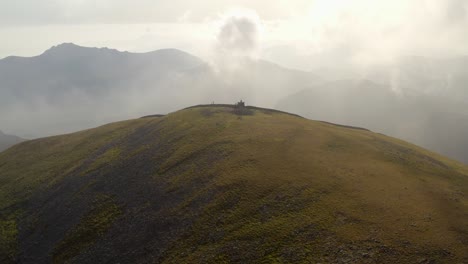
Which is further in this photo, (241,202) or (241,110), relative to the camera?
(241,110)

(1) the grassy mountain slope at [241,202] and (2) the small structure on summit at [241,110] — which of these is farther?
(2) the small structure on summit at [241,110]

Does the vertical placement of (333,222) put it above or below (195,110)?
below

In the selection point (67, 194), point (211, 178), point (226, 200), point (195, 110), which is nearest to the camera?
point (226, 200)

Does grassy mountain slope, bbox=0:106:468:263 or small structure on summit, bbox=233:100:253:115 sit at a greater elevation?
small structure on summit, bbox=233:100:253:115

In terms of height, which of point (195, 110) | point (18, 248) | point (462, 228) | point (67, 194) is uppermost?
point (195, 110)

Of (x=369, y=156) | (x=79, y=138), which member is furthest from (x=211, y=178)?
(x=79, y=138)

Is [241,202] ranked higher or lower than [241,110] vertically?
lower

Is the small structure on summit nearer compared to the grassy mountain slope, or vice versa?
Result: the grassy mountain slope

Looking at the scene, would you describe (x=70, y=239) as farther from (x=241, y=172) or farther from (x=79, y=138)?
(x=79, y=138)
